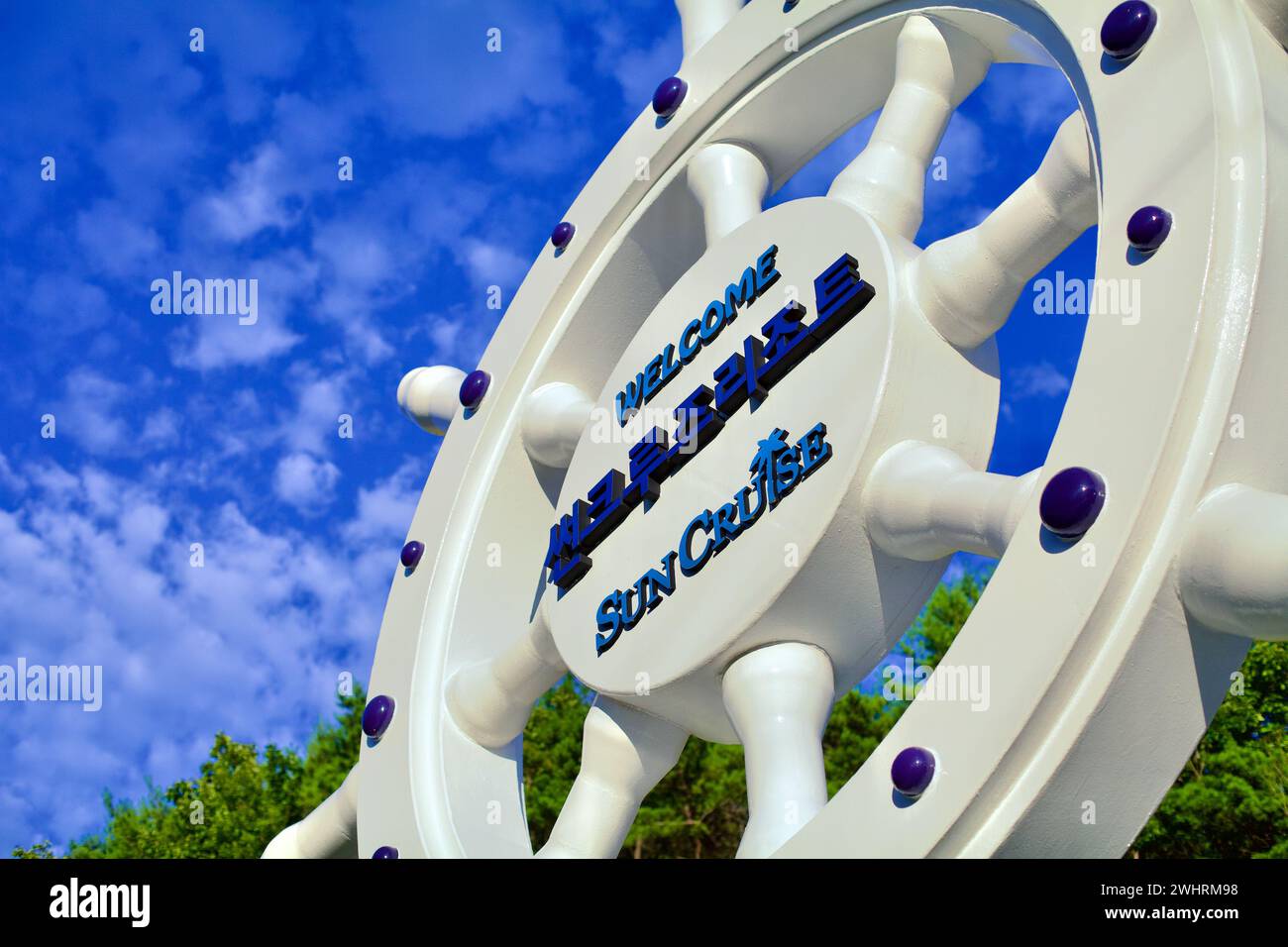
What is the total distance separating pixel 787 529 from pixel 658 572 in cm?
66

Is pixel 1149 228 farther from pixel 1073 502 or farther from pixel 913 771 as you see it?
pixel 913 771

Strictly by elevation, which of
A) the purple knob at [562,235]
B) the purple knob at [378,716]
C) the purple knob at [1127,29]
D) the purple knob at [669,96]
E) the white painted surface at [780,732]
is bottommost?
the white painted surface at [780,732]

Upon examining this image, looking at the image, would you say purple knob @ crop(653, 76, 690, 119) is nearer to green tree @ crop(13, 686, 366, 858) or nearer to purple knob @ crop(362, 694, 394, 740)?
purple knob @ crop(362, 694, 394, 740)

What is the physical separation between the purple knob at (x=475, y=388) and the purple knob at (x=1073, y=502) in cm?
329

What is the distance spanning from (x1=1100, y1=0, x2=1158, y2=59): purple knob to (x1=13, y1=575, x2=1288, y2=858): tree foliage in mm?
10269

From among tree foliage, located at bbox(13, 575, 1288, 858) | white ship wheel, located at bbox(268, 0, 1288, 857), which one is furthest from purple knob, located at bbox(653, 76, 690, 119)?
tree foliage, located at bbox(13, 575, 1288, 858)

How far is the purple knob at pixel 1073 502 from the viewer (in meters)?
3.56

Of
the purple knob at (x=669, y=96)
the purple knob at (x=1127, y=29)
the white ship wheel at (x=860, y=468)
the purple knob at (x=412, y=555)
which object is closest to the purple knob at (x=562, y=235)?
the white ship wheel at (x=860, y=468)

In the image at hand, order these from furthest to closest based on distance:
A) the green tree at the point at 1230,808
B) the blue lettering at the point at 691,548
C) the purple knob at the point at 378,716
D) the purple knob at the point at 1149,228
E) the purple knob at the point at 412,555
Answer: the green tree at the point at 1230,808, the purple knob at the point at 412,555, the purple knob at the point at 378,716, the blue lettering at the point at 691,548, the purple knob at the point at 1149,228

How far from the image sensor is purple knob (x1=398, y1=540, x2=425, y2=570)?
248 inches

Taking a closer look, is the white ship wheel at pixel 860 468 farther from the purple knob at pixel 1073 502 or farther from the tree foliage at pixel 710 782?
the tree foliage at pixel 710 782

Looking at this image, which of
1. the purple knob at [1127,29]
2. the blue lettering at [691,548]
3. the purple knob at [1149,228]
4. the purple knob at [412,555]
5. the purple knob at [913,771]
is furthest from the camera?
the purple knob at [412,555]
